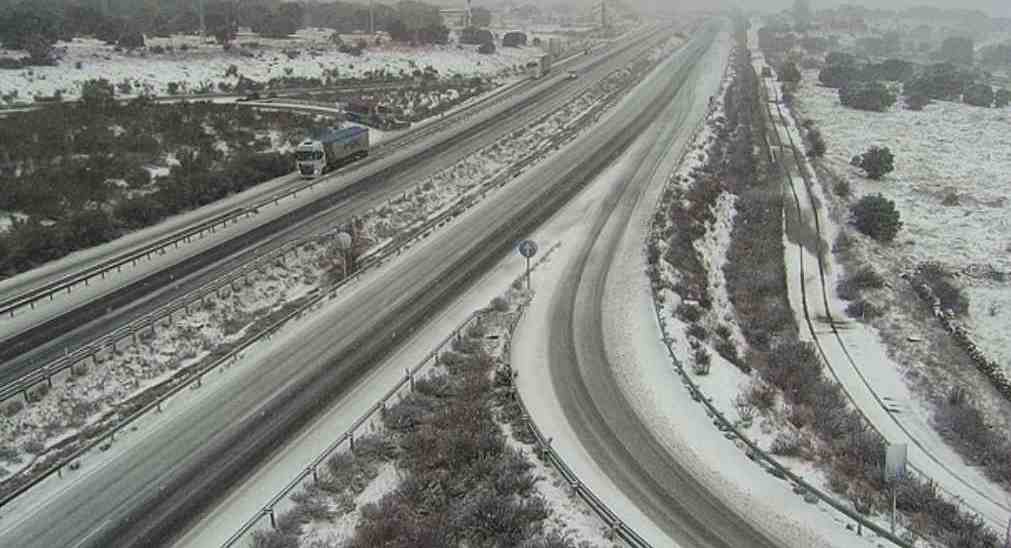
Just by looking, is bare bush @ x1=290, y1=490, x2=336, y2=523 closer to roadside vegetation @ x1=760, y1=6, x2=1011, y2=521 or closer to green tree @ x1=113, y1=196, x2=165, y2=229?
Result: roadside vegetation @ x1=760, y1=6, x2=1011, y2=521


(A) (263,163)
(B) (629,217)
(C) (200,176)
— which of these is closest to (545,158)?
(B) (629,217)

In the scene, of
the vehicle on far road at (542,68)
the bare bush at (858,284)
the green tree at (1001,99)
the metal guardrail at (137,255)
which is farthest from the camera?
the vehicle on far road at (542,68)

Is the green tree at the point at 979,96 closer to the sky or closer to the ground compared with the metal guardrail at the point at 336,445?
closer to the sky

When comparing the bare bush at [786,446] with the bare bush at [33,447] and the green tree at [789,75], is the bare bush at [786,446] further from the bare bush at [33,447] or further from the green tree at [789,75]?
the green tree at [789,75]

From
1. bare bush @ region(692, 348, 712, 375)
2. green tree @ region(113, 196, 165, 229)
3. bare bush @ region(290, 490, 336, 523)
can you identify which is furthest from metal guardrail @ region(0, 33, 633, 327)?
bare bush @ region(692, 348, 712, 375)

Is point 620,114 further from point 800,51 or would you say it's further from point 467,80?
point 800,51

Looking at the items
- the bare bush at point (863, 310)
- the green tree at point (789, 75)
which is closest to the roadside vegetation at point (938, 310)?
the bare bush at point (863, 310)

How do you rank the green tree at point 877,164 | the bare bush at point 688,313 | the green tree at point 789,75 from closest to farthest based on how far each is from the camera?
the bare bush at point 688,313
the green tree at point 877,164
the green tree at point 789,75
